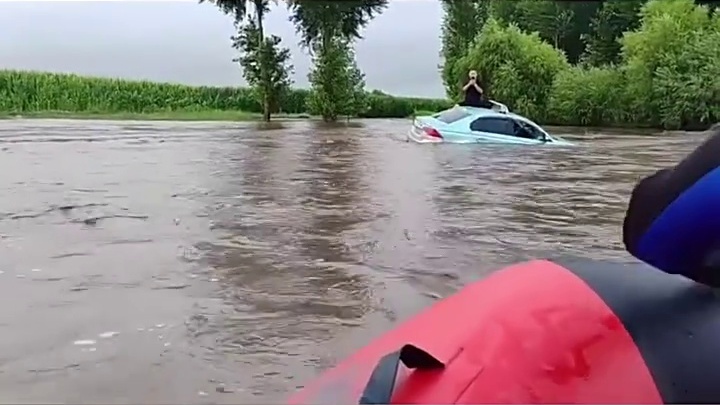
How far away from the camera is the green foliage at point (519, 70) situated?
3130 centimetres

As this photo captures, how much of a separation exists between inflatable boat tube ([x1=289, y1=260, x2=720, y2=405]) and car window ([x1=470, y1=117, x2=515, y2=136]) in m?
13.1

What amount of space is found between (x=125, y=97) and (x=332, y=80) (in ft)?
36.7

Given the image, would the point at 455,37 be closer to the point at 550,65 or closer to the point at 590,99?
the point at 550,65

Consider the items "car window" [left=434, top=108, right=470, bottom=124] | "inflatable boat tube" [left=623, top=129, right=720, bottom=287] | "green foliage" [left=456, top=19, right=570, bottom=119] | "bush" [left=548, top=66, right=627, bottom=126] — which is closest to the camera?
"inflatable boat tube" [left=623, top=129, right=720, bottom=287]

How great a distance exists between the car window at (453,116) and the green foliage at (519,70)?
621 inches

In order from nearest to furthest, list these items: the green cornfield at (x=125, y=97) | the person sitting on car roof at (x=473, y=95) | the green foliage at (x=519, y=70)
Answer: the person sitting on car roof at (x=473, y=95) → the green foliage at (x=519, y=70) → the green cornfield at (x=125, y=97)

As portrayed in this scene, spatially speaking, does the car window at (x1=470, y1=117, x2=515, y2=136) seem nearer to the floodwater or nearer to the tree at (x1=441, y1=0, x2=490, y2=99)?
the floodwater

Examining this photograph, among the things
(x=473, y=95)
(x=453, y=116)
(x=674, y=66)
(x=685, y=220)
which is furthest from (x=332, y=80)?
(x=685, y=220)

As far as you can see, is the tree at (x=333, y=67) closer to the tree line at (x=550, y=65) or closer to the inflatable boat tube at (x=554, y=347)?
the tree line at (x=550, y=65)

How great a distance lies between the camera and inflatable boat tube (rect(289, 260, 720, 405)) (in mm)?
1870

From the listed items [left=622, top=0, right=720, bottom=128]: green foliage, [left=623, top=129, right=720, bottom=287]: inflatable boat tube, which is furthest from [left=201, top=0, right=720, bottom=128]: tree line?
[left=623, top=129, right=720, bottom=287]: inflatable boat tube

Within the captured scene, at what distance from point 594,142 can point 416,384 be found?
56.1ft

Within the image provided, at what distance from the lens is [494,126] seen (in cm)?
1516

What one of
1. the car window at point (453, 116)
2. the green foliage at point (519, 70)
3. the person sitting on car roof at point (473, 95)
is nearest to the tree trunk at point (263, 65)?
the green foliage at point (519, 70)
